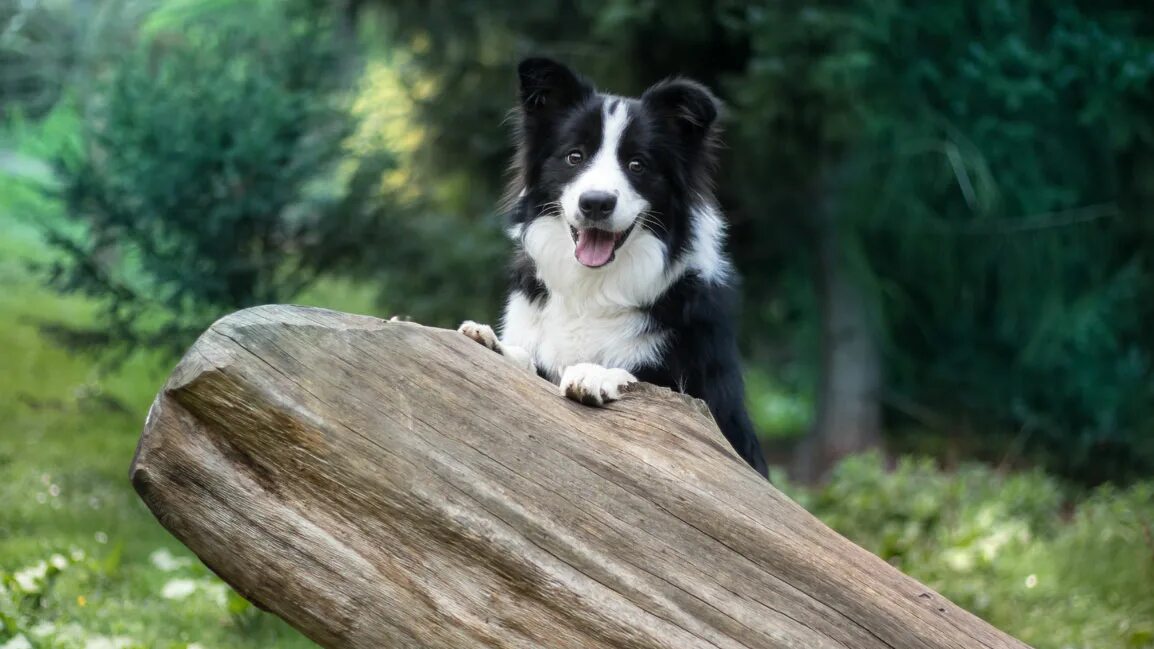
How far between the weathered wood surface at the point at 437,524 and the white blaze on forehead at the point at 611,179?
3.11ft

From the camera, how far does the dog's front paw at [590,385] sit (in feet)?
9.60

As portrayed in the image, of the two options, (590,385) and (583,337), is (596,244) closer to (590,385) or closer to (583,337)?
(583,337)

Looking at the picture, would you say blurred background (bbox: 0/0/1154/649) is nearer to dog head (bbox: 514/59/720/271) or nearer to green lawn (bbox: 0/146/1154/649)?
green lawn (bbox: 0/146/1154/649)

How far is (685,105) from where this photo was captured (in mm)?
3664

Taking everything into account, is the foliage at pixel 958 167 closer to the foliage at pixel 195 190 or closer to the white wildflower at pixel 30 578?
the foliage at pixel 195 190

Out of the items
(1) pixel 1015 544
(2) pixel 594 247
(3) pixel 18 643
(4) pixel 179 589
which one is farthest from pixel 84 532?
(1) pixel 1015 544

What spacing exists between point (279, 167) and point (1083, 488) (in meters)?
5.72

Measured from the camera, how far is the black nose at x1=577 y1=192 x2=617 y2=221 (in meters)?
3.42

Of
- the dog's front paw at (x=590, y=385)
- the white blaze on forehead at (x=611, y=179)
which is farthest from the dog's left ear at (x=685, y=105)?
the dog's front paw at (x=590, y=385)

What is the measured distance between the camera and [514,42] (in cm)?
759

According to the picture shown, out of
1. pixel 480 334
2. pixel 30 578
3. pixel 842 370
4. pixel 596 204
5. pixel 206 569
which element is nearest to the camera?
pixel 480 334

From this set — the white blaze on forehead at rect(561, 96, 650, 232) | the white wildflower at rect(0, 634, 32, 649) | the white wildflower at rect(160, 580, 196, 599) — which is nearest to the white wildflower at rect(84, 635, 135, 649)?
the white wildflower at rect(0, 634, 32, 649)

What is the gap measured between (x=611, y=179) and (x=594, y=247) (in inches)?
9.0

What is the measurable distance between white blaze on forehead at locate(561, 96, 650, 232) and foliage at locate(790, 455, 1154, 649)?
2566 mm
